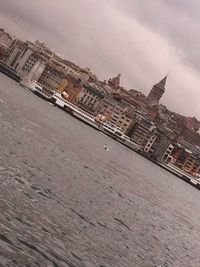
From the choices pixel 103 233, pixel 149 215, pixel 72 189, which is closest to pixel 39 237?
pixel 103 233

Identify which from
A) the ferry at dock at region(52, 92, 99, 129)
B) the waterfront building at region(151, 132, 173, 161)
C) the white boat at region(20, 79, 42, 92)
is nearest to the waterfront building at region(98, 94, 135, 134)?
the waterfront building at region(151, 132, 173, 161)

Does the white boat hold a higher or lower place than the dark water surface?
higher

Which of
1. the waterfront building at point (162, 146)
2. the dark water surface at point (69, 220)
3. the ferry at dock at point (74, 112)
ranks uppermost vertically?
the waterfront building at point (162, 146)

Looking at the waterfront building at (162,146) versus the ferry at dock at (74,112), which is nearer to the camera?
the ferry at dock at (74,112)

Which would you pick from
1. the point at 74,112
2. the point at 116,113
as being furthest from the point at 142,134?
the point at 74,112

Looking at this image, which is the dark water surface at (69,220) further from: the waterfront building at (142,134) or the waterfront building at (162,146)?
the waterfront building at (162,146)

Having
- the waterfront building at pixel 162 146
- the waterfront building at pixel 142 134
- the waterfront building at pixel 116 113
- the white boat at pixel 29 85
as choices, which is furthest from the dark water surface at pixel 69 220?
the waterfront building at pixel 162 146

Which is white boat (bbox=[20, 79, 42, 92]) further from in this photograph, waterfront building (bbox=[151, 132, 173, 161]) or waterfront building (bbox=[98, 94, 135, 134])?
waterfront building (bbox=[151, 132, 173, 161])

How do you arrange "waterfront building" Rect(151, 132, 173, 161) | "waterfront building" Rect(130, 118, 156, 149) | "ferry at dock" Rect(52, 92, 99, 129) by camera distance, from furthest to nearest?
"waterfront building" Rect(151, 132, 173, 161), "waterfront building" Rect(130, 118, 156, 149), "ferry at dock" Rect(52, 92, 99, 129)

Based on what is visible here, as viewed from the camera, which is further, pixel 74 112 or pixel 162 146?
pixel 162 146

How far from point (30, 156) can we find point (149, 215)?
12.0m

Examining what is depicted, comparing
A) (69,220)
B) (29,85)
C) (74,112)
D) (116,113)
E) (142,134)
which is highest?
(116,113)

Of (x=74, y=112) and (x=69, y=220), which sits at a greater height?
(x=74, y=112)

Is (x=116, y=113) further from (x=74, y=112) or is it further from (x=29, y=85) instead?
(x=74, y=112)
